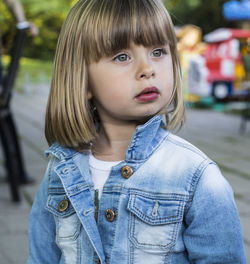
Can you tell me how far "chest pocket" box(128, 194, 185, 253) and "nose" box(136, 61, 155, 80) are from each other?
323mm

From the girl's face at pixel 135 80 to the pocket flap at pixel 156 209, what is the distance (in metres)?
0.24

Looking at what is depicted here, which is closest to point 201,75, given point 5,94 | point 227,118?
point 227,118

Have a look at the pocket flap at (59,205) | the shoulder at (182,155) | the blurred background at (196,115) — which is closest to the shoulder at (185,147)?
the shoulder at (182,155)

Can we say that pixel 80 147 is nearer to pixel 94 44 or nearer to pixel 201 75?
pixel 94 44

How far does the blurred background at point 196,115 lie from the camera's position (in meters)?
3.56

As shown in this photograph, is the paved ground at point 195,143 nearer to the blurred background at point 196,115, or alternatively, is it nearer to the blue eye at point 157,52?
the blurred background at point 196,115

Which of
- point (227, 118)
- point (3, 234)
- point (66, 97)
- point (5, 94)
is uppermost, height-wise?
point (66, 97)

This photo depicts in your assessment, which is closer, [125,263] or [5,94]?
[125,263]

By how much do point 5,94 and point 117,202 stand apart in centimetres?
252

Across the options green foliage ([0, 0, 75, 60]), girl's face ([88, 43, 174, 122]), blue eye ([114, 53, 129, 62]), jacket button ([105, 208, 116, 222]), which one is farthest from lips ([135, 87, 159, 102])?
green foliage ([0, 0, 75, 60])

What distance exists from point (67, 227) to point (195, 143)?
4.62m

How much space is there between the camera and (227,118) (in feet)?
28.6

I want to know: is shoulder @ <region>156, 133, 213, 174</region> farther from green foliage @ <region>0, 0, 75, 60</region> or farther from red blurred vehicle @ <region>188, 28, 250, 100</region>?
green foliage @ <region>0, 0, 75, 60</region>

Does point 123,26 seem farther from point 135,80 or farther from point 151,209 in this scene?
point 151,209
